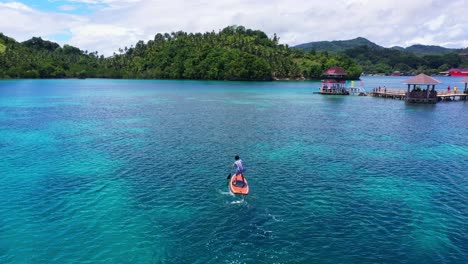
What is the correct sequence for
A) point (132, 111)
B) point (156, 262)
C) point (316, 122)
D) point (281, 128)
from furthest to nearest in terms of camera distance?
point (132, 111) < point (316, 122) < point (281, 128) < point (156, 262)

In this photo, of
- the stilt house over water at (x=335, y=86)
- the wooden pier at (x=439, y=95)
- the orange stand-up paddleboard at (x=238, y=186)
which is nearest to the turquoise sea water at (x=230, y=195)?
the orange stand-up paddleboard at (x=238, y=186)

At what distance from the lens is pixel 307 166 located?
115 ft

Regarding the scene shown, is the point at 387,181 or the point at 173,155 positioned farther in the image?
the point at 173,155

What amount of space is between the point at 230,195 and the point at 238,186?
96cm

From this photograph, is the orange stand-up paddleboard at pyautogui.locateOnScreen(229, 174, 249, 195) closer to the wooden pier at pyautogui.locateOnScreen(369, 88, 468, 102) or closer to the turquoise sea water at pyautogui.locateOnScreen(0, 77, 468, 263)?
the turquoise sea water at pyautogui.locateOnScreen(0, 77, 468, 263)

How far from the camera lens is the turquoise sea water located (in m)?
19.8

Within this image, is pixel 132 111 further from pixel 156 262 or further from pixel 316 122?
pixel 156 262

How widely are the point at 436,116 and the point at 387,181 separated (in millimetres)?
46583

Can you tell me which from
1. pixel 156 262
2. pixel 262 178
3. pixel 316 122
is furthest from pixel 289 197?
pixel 316 122

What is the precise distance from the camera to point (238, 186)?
27.5m

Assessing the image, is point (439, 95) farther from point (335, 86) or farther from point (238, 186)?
point (238, 186)

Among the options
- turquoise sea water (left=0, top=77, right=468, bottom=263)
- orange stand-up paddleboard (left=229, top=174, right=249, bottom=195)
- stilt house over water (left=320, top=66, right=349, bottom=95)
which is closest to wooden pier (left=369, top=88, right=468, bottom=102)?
stilt house over water (left=320, top=66, right=349, bottom=95)

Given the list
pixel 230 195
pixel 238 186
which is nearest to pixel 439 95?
pixel 238 186

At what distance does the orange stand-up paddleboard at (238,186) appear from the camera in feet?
89.2
